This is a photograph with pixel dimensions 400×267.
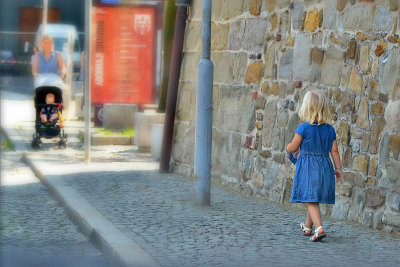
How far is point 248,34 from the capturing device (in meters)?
10.6

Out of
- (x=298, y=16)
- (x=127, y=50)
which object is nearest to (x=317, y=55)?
(x=298, y=16)

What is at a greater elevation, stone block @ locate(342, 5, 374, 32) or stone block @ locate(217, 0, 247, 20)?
stone block @ locate(217, 0, 247, 20)

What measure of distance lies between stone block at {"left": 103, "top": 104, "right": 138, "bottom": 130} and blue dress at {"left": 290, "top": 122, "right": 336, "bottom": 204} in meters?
10.2

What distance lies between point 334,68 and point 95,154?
254 inches

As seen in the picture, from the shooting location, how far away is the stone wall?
8.04 m

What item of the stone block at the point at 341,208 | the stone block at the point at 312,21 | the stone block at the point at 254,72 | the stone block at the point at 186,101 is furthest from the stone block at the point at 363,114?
the stone block at the point at 186,101

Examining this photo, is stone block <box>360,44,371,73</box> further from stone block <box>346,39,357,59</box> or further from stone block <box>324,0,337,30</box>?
stone block <box>324,0,337,30</box>

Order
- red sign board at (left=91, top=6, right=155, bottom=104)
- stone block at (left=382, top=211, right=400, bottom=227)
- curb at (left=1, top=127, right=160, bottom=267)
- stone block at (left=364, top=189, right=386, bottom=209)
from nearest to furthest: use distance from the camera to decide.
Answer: curb at (left=1, top=127, right=160, bottom=267) < stone block at (left=382, top=211, right=400, bottom=227) < stone block at (left=364, top=189, right=386, bottom=209) < red sign board at (left=91, top=6, right=155, bottom=104)

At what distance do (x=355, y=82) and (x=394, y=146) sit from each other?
0.86 m

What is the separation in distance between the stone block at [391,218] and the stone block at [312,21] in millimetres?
2128

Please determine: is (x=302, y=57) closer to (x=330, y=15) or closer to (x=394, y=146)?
(x=330, y=15)

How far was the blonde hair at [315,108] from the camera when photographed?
751cm

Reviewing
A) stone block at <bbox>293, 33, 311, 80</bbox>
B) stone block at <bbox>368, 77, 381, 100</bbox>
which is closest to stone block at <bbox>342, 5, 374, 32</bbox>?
stone block at <bbox>368, 77, 381, 100</bbox>

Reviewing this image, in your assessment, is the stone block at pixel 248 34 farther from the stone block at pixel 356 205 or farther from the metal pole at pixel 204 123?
the stone block at pixel 356 205
